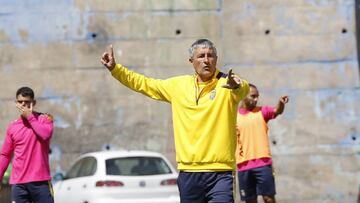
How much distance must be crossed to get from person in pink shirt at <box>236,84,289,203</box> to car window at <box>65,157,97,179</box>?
2.38m

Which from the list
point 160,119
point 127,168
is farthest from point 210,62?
point 160,119

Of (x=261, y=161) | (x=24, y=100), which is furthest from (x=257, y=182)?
(x=24, y=100)

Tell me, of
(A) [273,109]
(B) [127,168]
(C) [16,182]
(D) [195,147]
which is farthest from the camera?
(B) [127,168]

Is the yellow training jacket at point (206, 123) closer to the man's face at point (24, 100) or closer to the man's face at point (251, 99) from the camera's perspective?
the man's face at point (24, 100)

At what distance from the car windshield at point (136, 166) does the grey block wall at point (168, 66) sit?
310cm

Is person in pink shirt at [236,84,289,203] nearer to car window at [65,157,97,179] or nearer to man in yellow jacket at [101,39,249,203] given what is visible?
car window at [65,157,97,179]

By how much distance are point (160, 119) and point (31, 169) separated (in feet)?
22.1

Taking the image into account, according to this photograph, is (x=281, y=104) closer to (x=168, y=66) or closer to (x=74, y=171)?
(x=74, y=171)

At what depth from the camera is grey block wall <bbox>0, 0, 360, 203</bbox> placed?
15.0 metres

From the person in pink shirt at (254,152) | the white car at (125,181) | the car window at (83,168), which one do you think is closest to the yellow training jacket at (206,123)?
the person in pink shirt at (254,152)

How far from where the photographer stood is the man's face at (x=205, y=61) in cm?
648

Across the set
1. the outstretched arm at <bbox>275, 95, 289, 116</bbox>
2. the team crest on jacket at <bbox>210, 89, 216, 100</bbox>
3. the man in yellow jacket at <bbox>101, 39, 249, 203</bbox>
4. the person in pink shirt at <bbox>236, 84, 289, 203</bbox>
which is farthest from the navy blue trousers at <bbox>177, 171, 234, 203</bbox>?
the person in pink shirt at <bbox>236, 84, 289, 203</bbox>

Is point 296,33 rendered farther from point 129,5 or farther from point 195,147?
point 195,147

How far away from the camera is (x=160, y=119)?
1513 cm
